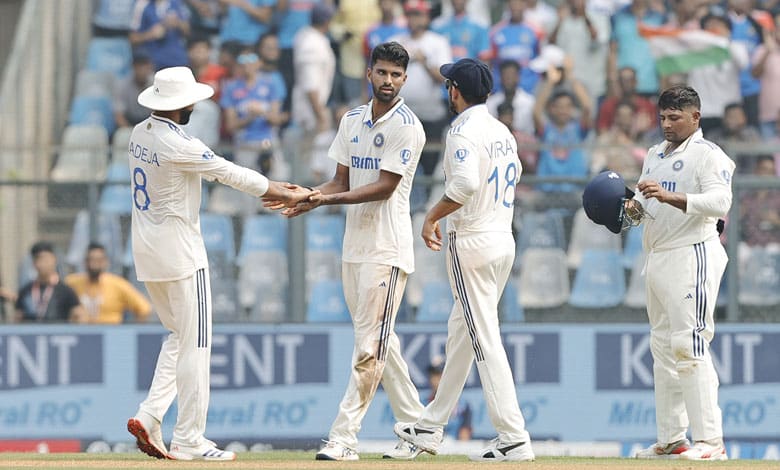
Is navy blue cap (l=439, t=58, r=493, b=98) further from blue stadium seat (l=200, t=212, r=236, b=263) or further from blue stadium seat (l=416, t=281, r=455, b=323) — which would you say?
blue stadium seat (l=200, t=212, r=236, b=263)

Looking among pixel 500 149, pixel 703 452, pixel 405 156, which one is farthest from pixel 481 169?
pixel 703 452

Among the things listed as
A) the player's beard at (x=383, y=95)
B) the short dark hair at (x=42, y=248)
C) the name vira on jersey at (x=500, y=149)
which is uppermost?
the player's beard at (x=383, y=95)

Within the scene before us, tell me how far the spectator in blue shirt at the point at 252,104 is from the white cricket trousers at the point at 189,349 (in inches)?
261

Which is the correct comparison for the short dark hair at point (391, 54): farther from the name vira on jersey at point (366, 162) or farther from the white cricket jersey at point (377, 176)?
the name vira on jersey at point (366, 162)

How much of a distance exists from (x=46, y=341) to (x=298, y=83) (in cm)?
419

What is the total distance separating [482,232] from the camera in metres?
9.66

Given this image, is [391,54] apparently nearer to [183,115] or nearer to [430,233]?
[430,233]

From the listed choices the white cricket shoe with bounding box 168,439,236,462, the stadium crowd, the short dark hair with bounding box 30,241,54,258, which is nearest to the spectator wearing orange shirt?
the short dark hair with bounding box 30,241,54,258

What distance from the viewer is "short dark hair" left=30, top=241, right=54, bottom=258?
14359 millimetres

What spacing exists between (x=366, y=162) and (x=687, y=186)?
2.02 m

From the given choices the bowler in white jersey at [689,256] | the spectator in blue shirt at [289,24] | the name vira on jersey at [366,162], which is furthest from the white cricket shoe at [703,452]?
the spectator in blue shirt at [289,24]

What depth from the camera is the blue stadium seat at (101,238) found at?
1430 cm

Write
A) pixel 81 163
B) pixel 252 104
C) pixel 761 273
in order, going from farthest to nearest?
pixel 252 104
pixel 81 163
pixel 761 273

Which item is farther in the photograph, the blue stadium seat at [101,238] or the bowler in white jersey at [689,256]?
the blue stadium seat at [101,238]
